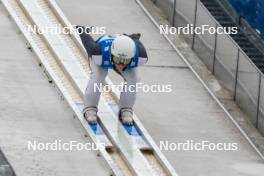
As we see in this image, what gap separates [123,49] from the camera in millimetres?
18656

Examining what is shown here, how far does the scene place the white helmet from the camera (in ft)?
61.2

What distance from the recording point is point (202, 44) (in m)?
22.8

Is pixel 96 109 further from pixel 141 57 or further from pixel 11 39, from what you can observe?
pixel 11 39

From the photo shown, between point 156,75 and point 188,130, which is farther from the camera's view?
A: point 156,75

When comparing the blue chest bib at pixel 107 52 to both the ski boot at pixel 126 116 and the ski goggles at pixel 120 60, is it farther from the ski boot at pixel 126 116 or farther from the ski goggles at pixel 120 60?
the ski boot at pixel 126 116

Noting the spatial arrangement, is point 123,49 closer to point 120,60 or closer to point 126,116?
point 120,60

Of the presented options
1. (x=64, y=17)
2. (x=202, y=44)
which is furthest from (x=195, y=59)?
(x=64, y=17)

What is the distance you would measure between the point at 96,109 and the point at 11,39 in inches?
107

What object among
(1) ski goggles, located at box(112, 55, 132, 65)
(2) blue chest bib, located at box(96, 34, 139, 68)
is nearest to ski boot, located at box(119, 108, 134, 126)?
(2) blue chest bib, located at box(96, 34, 139, 68)

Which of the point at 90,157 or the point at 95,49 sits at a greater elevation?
the point at 95,49

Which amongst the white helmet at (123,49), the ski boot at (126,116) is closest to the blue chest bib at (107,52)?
the white helmet at (123,49)

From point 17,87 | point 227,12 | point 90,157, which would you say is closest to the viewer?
point 90,157

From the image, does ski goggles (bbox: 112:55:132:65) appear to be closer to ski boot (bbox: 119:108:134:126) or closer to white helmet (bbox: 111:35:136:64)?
white helmet (bbox: 111:35:136:64)

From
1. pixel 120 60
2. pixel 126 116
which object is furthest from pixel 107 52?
pixel 126 116
